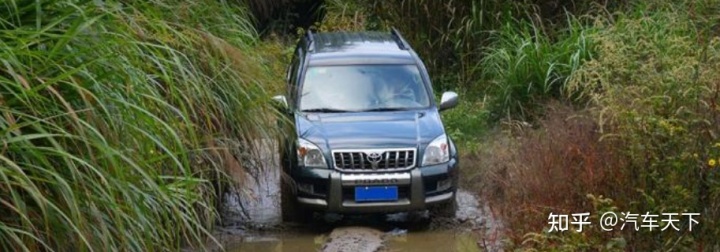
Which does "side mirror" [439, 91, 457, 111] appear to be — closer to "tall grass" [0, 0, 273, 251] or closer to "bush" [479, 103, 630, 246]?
"bush" [479, 103, 630, 246]

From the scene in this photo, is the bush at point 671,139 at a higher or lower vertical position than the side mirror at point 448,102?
higher

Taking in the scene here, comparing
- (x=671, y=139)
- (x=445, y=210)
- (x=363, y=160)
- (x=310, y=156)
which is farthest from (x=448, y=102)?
(x=671, y=139)

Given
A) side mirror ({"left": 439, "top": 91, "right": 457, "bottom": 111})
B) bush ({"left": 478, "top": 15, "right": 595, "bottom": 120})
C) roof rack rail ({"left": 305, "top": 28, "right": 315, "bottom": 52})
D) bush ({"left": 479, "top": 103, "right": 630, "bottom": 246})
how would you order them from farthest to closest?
bush ({"left": 478, "top": 15, "right": 595, "bottom": 120}) < roof rack rail ({"left": 305, "top": 28, "right": 315, "bottom": 52}) < side mirror ({"left": 439, "top": 91, "right": 457, "bottom": 111}) < bush ({"left": 479, "top": 103, "right": 630, "bottom": 246})

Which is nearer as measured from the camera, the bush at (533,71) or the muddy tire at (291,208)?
the muddy tire at (291,208)

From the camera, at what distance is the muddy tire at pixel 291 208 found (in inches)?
355

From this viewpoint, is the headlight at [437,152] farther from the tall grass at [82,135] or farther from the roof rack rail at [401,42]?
the tall grass at [82,135]

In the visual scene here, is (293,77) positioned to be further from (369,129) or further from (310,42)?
(369,129)

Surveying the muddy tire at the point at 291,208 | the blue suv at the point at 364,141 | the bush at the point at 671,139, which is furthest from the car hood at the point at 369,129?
the bush at the point at 671,139

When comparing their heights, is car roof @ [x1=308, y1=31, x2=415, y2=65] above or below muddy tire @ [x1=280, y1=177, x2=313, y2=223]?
above

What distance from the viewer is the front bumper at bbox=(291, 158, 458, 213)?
8.71m

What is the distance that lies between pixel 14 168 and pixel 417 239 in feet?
17.4

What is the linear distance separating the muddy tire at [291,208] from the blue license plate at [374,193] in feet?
1.75

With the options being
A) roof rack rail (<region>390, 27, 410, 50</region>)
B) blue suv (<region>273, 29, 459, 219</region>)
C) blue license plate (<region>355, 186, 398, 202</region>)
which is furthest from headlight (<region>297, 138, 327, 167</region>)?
roof rack rail (<region>390, 27, 410, 50</region>)

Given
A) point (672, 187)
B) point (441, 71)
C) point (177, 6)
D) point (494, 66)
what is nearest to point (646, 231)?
point (672, 187)
